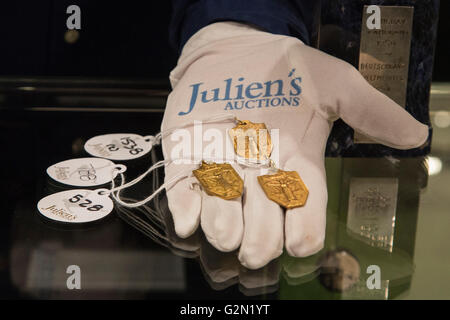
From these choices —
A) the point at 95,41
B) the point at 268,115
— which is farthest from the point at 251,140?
the point at 95,41

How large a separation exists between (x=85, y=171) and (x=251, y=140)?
0.20m

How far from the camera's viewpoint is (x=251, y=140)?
25.6 inches

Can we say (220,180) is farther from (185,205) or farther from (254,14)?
(254,14)

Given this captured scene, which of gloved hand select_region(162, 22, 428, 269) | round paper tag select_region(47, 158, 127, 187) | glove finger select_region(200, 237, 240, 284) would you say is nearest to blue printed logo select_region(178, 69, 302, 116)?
gloved hand select_region(162, 22, 428, 269)

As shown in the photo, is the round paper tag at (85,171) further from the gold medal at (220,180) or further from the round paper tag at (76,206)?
the gold medal at (220,180)

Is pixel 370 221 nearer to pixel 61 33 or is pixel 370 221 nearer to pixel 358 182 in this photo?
pixel 358 182

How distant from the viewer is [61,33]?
3.04 ft

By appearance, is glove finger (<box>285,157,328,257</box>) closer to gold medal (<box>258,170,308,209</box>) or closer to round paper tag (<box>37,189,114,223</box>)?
gold medal (<box>258,170,308,209</box>)

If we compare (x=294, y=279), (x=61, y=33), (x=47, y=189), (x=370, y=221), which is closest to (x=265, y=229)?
(x=294, y=279)

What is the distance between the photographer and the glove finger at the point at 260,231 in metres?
0.51

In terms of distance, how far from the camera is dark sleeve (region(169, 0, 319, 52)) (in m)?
0.80

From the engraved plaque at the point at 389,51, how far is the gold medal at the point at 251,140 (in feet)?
0.55

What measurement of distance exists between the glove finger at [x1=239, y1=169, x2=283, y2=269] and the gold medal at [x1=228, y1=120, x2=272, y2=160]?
8 centimetres

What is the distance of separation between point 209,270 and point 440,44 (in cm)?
64
